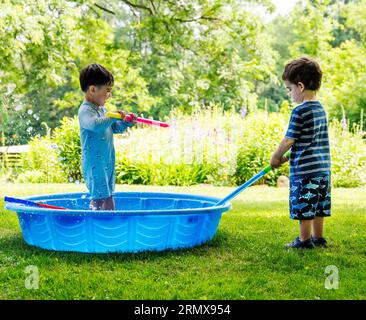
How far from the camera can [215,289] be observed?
8.82ft

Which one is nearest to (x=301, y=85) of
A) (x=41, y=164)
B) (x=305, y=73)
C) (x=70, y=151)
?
(x=305, y=73)

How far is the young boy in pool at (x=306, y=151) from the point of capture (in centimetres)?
352

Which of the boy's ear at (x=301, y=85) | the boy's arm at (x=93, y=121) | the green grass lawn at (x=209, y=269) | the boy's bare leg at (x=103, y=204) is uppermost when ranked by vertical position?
→ the boy's ear at (x=301, y=85)

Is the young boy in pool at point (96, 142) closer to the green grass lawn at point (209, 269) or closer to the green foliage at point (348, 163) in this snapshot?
the green grass lawn at point (209, 269)

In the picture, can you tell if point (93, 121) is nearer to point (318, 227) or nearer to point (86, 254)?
point (86, 254)

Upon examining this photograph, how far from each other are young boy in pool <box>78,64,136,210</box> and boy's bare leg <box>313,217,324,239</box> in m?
1.33

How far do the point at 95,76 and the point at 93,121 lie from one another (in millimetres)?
315

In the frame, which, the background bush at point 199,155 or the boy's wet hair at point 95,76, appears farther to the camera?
the background bush at point 199,155

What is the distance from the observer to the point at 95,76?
376cm

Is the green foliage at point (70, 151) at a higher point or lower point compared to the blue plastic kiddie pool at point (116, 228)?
higher

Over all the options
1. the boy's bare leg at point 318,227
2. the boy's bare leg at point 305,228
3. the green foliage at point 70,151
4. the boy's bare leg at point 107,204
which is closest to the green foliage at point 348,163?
the green foliage at point 70,151

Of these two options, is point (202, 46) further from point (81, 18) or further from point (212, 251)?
point (212, 251)

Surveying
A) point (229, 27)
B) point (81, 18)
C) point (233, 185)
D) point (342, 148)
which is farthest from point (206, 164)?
point (81, 18)

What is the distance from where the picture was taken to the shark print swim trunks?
11.5 ft
